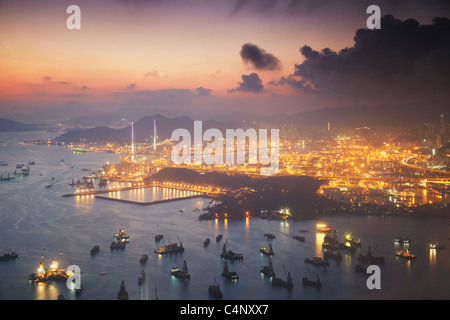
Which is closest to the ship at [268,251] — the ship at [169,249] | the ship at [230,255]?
the ship at [230,255]

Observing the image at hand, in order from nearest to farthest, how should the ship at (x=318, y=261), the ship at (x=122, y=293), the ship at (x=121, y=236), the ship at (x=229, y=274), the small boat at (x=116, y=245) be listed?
the ship at (x=122, y=293) → the ship at (x=229, y=274) → the ship at (x=318, y=261) → the small boat at (x=116, y=245) → the ship at (x=121, y=236)

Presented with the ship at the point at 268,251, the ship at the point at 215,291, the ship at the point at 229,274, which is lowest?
the ship at the point at 215,291

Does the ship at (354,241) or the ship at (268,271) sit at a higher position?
the ship at (354,241)

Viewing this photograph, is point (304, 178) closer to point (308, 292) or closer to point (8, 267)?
point (308, 292)

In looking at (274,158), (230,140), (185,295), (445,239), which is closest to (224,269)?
(185,295)

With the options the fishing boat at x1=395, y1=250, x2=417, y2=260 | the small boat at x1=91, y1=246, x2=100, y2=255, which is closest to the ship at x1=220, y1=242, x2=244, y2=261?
the small boat at x1=91, y1=246, x2=100, y2=255

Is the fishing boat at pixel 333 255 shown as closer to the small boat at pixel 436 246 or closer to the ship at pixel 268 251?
the ship at pixel 268 251

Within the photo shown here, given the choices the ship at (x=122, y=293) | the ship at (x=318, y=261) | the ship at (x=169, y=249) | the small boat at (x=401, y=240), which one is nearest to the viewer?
the ship at (x=122, y=293)

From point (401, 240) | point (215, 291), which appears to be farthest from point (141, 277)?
point (401, 240)
